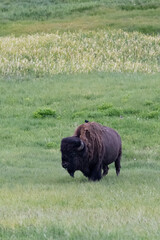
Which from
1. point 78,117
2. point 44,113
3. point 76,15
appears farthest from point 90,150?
point 76,15

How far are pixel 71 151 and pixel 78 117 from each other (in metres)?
10.5

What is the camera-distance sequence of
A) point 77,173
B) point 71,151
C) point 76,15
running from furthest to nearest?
point 76,15, point 77,173, point 71,151

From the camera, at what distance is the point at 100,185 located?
1157 cm

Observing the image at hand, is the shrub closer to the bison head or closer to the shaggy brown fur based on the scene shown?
the shaggy brown fur

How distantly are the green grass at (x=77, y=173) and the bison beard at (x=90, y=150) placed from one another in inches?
14.3

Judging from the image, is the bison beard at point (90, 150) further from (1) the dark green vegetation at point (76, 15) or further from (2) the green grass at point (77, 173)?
(1) the dark green vegetation at point (76, 15)

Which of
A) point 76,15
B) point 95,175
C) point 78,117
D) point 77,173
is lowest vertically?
point 76,15

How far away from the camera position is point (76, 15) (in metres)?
55.9

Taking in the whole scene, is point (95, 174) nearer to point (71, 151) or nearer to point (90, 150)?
point (90, 150)

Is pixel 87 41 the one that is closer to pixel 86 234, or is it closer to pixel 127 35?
pixel 127 35

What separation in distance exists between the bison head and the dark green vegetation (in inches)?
1459

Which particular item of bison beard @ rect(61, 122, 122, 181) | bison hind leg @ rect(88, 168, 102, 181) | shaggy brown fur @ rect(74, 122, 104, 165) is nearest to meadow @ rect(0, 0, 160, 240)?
bison hind leg @ rect(88, 168, 102, 181)

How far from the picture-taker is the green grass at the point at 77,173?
23.1 feet

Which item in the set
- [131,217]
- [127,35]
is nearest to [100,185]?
[131,217]
